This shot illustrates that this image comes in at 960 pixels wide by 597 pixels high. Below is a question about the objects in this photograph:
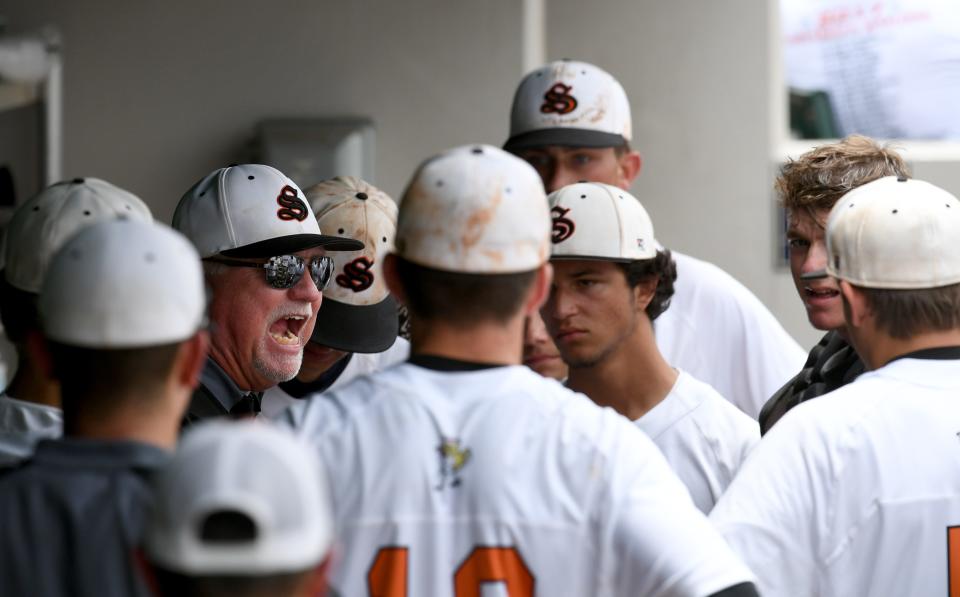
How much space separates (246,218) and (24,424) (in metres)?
0.95

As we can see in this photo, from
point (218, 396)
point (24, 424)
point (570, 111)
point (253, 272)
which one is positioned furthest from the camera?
point (570, 111)

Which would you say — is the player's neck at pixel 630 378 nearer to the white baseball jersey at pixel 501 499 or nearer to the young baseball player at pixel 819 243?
the young baseball player at pixel 819 243

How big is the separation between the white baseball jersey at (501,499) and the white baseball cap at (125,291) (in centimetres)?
43

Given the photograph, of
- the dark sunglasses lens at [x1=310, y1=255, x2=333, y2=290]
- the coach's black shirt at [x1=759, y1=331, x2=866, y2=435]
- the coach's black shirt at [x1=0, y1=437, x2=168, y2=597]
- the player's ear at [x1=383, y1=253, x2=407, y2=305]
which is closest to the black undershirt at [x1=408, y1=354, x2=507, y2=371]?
the player's ear at [x1=383, y1=253, x2=407, y2=305]

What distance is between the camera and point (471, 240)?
2.56 metres

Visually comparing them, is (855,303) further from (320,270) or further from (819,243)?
(320,270)

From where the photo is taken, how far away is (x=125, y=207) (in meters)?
3.50

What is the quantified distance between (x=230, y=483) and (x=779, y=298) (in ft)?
18.2

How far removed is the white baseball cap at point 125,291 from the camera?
217 cm

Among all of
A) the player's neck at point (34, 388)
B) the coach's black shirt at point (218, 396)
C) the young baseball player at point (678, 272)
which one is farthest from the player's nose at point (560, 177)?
the player's neck at point (34, 388)

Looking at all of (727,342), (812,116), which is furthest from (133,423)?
(812,116)

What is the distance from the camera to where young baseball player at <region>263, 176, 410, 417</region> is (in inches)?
181

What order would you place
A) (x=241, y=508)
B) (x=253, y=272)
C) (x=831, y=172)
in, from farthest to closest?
(x=831, y=172) < (x=253, y=272) < (x=241, y=508)

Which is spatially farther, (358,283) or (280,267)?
(358,283)
